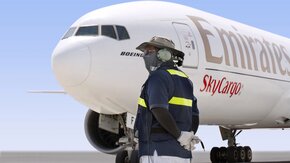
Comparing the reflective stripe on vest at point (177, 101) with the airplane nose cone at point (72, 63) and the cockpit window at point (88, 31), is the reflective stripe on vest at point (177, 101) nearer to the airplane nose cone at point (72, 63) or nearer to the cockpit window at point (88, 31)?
the airplane nose cone at point (72, 63)

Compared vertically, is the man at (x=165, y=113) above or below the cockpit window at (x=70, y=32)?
below

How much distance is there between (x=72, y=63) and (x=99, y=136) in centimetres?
347

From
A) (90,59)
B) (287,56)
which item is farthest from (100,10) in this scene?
(287,56)

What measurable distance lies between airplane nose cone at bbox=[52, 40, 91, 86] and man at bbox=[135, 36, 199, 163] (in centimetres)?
505

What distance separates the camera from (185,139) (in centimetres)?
471

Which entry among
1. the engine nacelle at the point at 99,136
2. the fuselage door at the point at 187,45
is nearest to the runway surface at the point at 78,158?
the engine nacelle at the point at 99,136

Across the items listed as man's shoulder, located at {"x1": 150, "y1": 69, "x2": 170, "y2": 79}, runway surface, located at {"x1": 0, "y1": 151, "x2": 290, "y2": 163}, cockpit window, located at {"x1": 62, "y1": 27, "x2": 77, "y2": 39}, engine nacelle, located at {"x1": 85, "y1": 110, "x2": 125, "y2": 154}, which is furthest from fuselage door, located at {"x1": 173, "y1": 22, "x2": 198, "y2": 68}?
runway surface, located at {"x1": 0, "y1": 151, "x2": 290, "y2": 163}

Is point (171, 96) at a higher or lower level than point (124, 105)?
higher

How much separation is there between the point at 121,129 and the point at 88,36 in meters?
2.56

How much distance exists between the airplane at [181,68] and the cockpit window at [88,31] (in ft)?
0.06

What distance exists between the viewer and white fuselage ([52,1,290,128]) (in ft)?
33.3

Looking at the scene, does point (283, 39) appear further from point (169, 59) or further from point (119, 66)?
point (169, 59)

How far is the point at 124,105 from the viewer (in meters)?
10.6

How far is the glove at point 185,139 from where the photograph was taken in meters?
4.71
